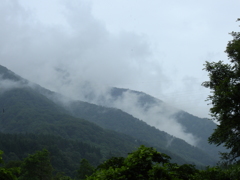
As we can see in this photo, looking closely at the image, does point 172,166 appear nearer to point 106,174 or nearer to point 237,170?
point 237,170

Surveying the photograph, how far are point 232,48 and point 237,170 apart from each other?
8.20 metres

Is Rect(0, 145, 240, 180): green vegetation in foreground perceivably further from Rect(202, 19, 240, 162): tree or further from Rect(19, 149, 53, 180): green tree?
Rect(19, 149, 53, 180): green tree

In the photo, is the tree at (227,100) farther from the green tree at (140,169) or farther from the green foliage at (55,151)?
the green foliage at (55,151)

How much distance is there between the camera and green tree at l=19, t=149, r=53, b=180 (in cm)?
4448

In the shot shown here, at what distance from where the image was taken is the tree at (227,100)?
40.1 ft

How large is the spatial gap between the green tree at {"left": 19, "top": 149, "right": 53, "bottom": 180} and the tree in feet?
129

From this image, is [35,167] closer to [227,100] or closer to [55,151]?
[227,100]

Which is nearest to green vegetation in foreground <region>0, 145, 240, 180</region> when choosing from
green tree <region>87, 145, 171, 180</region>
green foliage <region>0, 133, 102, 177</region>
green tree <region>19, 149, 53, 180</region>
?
green tree <region>87, 145, 171, 180</region>

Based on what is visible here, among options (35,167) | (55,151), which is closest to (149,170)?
(35,167)

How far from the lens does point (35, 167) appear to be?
45438 millimetres

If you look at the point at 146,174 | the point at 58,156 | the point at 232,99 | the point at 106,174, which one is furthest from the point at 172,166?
the point at 58,156

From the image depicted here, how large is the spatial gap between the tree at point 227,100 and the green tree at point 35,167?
129 feet

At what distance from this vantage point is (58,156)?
131750mm

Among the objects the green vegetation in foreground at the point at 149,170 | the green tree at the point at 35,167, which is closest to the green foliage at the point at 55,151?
the green tree at the point at 35,167
